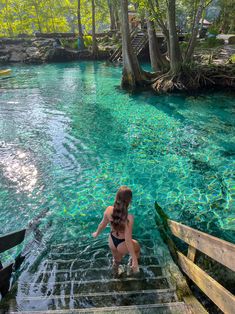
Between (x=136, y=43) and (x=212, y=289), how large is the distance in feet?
106

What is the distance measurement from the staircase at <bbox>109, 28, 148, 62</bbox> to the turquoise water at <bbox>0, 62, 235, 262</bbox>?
643 inches

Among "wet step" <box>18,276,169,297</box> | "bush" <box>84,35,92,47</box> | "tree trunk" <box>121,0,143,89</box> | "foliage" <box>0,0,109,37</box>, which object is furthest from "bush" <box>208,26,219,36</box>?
"wet step" <box>18,276,169,297</box>

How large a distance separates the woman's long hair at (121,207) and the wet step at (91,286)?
3.07ft

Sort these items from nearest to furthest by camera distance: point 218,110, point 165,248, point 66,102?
point 165,248 → point 218,110 → point 66,102

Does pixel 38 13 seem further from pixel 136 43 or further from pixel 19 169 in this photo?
pixel 19 169

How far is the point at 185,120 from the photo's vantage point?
13.1 metres

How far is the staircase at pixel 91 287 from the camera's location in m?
3.51

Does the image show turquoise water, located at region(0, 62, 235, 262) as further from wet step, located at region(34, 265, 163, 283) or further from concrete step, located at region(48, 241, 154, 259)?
wet step, located at region(34, 265, 163, 283)

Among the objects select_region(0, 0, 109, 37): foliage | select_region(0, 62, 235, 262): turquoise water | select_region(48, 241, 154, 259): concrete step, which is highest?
select_region(0, 0, 109, 37): foliage

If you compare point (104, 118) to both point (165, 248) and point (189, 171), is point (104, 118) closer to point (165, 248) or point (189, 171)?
point (189, 171)

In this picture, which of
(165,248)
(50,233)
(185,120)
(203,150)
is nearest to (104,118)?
(185,120)

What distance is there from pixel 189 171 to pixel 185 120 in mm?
5211

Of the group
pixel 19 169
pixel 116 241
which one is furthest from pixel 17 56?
pixel 116 241

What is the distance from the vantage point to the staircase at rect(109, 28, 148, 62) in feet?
102
